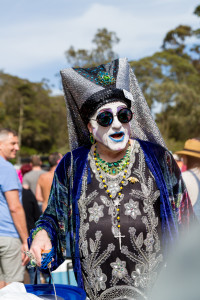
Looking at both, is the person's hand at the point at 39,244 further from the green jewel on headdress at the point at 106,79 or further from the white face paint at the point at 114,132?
the green jewel on headdress at the point at 106,79

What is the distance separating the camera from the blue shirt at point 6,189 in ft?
12.1

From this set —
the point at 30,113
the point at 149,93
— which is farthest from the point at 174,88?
the point at 30,113

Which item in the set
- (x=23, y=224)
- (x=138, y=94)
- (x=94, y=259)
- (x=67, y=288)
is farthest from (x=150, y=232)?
(x=23, y=224)

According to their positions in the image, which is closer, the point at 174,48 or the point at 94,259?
the point at 94,259

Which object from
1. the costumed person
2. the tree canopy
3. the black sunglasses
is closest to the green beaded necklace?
the costumed person

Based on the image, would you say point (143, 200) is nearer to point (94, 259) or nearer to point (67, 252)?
point (94, 259)

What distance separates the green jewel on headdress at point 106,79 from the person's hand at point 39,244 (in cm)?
88

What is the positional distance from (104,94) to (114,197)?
0.56m

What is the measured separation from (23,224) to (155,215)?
1.97m

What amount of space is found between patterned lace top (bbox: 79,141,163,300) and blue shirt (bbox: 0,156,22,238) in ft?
5.54

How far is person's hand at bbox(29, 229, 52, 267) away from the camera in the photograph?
200 centimetres

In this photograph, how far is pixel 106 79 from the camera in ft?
7.66

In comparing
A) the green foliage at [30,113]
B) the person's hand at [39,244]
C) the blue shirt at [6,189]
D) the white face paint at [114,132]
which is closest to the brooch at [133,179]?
the white face paint at [114,132]

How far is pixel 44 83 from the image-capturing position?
5766 centimetres
